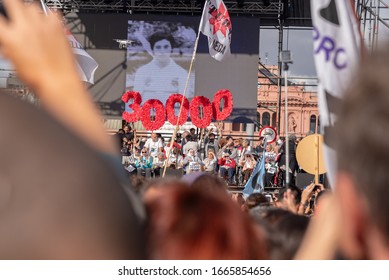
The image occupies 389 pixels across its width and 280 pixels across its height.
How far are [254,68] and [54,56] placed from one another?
22.3 meters

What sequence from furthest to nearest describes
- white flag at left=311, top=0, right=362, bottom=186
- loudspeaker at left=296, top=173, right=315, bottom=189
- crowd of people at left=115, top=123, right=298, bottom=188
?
crowd of people at left=115, top=123, right=298, bottom=188 < loudspeaker at left=296, top=173, right=315, bottom=189 < white flag at left=311, top=0, right=362, bottom=186

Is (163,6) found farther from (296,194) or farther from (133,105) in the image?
(296,194)

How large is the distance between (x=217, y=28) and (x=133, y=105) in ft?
20.3

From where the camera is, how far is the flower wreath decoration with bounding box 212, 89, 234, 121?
70.3ft

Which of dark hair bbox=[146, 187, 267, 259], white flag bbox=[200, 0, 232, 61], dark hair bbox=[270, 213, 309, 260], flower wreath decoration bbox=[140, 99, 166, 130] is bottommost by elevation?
dark hair bbox=[270, 213, 309, 260]

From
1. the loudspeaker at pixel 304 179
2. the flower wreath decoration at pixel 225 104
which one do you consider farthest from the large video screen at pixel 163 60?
the loudspeaker at pixel 304 179

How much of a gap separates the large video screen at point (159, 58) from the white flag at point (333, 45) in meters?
20.0

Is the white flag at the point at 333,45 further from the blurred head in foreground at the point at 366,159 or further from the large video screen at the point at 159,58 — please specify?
the large video screen at the point at 159,58

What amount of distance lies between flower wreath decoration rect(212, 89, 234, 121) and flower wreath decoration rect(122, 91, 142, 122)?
2.24 metres

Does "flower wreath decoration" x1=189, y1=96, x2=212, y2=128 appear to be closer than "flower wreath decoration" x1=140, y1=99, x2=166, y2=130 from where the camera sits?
Yes

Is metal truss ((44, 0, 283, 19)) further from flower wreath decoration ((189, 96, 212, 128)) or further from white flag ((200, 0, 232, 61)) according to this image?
white flag ((200, 0, 232, 61))

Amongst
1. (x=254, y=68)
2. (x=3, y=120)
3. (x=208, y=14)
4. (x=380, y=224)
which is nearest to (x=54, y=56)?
(x=3, y=120)

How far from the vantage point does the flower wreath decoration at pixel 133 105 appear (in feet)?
72.2

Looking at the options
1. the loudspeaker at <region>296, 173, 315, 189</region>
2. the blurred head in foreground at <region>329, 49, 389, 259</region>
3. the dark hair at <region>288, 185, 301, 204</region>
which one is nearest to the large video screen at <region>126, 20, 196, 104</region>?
the loudspeaker at <region>296, 173, 315, 189</region>
